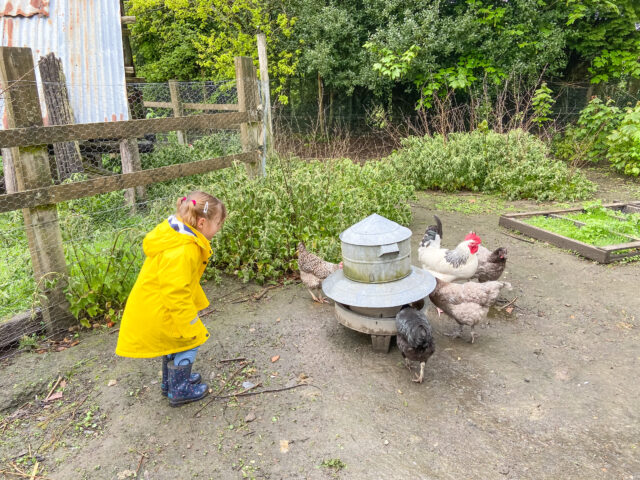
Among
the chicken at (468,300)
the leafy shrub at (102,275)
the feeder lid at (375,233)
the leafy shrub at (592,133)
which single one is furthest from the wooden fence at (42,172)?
the leafy shrub at (592,133)

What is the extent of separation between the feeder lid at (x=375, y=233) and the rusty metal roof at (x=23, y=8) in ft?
21.1

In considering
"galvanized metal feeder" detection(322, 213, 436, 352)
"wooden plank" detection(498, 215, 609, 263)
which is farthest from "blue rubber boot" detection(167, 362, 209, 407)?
"wooden plank" detection(498, 215, 609, 263)

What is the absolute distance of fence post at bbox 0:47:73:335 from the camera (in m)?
3.38

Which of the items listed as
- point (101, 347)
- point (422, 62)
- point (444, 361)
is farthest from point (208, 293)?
point (422, 62)

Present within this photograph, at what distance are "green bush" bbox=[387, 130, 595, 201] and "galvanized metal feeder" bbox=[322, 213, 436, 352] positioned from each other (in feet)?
16.0

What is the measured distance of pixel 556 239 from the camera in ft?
19.0

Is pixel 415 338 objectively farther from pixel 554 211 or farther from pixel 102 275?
pixel 554 211

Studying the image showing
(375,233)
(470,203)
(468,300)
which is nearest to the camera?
(375,233)

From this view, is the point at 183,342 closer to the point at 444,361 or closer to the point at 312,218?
the point at 444,361

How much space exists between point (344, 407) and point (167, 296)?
138 centimetres

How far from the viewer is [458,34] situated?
11203 millimetres

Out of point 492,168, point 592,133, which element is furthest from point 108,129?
point 592,133

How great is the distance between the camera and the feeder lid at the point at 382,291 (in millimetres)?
3373

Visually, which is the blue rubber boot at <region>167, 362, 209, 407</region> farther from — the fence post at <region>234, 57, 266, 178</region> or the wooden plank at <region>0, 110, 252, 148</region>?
the fence post at <region>234, 57, 266, 178</region>
